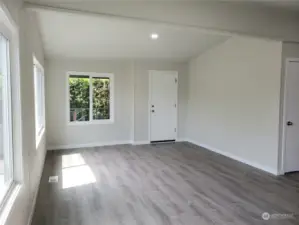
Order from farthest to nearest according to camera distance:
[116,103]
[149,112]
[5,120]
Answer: [149,112], [116,103], [5,120]

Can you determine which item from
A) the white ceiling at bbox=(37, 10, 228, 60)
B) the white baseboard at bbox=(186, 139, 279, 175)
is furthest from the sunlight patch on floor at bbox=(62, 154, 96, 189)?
the white baseboard at bbox=(186, 139, 279, 175)

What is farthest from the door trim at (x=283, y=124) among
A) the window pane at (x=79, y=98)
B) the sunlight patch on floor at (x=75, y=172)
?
the window pane at (x=79, y=98)

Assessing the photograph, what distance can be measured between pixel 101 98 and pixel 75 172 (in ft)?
8.57

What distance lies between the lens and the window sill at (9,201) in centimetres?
170

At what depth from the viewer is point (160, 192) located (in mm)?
3596

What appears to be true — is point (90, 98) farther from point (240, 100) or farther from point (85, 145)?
point (240, 100)

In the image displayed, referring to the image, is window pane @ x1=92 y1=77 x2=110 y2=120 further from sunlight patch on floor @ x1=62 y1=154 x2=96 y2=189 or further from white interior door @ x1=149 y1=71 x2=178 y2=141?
sunlight patch on floor @ x1=62 y1=154 x2=96 y2=189

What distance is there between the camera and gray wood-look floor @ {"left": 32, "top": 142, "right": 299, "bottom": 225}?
2859 millimetres

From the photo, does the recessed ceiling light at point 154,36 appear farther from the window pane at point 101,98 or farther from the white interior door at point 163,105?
the window pane at point 101,98

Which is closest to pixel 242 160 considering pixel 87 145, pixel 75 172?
pixel 75 172

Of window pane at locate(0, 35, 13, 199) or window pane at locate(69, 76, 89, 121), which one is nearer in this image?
window pane at locate(0, 35, 13, 199)

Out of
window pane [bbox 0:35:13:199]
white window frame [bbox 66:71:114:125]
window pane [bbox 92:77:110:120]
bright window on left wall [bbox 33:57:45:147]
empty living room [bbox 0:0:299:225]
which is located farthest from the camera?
window pane [bbox 92:77:110:120]

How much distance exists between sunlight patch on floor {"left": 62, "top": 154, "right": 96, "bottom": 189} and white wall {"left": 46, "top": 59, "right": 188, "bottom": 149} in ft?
3.37

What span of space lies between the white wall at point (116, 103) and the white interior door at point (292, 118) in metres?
3.21
